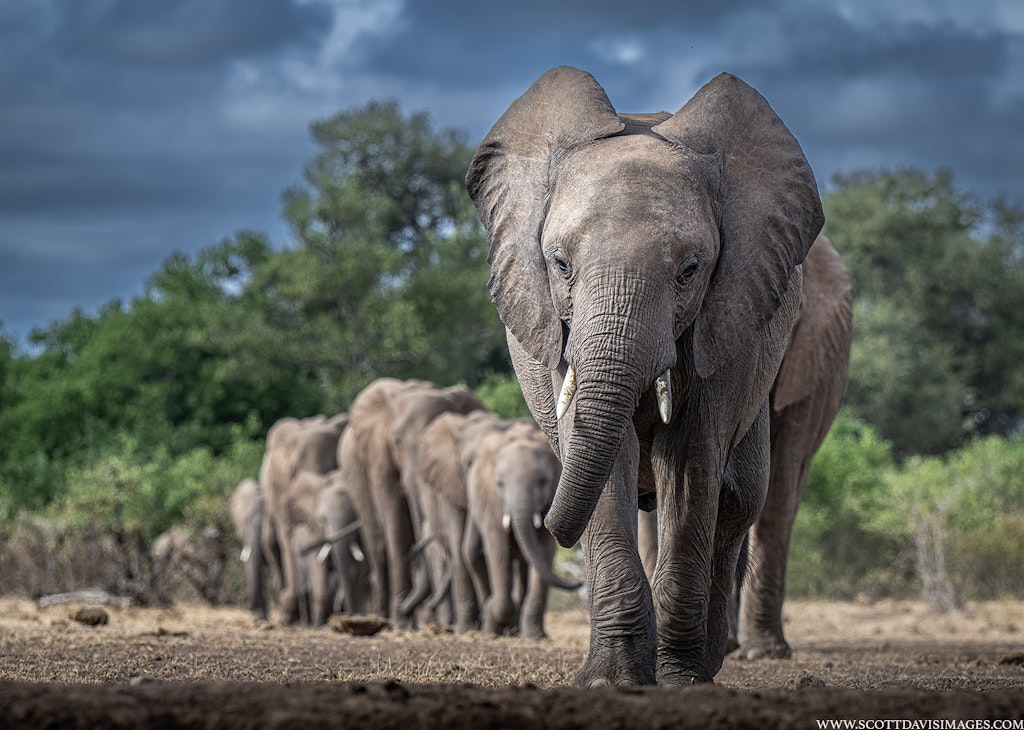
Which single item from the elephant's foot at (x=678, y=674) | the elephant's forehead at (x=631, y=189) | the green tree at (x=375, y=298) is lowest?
the elephant's foot at (x=678, y=674)

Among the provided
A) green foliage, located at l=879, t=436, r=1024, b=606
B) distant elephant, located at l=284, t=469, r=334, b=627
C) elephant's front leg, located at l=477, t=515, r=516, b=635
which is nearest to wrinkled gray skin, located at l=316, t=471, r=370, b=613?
distant elephant, located at l=284, t=469, r=334, b=627

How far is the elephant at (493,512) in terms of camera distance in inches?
529

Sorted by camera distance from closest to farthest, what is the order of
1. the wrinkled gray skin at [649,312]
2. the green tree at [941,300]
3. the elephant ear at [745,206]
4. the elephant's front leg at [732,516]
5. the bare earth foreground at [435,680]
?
1. the bare earth foreground at [435,680]
2. the wrinkled gray skin at [649,312]
3. the elephant ear at [745,206]
4. the elephant's front leg at [732,516]
5. the green tree at [941,300]

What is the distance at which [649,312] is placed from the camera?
5.86 m

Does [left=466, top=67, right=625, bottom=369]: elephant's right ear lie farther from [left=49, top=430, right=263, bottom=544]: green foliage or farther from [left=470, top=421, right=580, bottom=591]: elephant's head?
[left=49, top=430, right=263, bottom=544]: green foliage

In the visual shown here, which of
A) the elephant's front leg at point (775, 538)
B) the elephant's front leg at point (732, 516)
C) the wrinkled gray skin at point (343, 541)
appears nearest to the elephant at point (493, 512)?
the wrinkled gray skin at point (343, 541)

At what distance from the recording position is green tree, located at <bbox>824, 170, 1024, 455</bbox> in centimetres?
3872

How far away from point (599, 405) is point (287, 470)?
1550 centimetres

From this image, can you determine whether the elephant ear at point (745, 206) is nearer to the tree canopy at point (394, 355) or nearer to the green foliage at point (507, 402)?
the tree canopy at point (394, 355)

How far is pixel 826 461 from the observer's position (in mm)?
24000

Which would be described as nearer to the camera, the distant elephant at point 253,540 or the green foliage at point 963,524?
the green foliage at point 963,524

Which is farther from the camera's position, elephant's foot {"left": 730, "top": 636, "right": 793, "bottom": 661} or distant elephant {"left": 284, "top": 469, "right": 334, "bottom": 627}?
distant elephant {"left": 284, "top": 469, "right": 334, "bottom": 627}

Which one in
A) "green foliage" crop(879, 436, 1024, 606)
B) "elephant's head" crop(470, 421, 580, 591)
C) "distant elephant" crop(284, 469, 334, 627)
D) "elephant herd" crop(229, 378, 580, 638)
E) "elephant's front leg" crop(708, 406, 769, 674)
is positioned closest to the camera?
"elephant's front leg" crop(708, 406, 769, 674)

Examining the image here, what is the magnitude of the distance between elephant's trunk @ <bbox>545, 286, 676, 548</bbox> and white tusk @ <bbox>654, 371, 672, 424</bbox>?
0.29m
